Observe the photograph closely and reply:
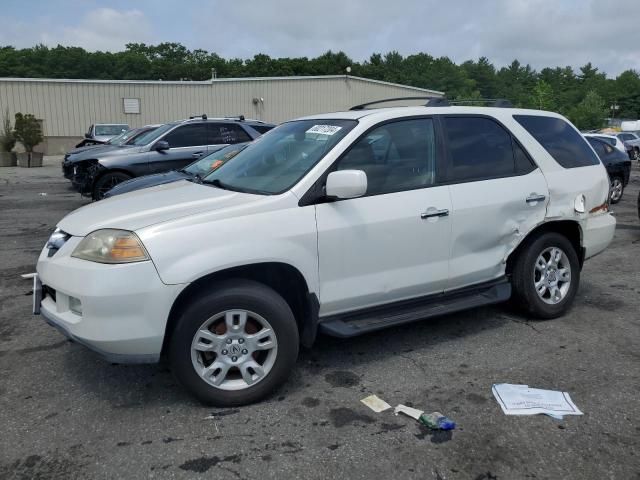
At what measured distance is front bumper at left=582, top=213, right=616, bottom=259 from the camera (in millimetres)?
4945

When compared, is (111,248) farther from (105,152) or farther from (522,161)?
(105,152)

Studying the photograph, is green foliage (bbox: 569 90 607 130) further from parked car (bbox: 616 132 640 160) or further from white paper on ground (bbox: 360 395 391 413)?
white paper on ground (bbox: 360 395 391 413)

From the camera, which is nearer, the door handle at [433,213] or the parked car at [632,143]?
the door handle at [433,213]

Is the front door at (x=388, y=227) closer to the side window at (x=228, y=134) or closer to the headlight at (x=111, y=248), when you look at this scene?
the headlight at (x=111, y=248)

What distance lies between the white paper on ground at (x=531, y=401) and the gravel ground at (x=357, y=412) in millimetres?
69

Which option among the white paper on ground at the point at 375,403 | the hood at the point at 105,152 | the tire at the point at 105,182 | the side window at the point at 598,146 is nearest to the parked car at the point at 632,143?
the side window at the point at 598,146

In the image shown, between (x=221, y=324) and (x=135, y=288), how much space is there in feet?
1.81

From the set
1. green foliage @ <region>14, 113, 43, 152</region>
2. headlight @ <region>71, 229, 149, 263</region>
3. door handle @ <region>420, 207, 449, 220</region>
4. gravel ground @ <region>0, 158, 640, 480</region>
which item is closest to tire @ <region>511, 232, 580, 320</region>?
gravel ground @ <region>0, 158, 640, 480</region>

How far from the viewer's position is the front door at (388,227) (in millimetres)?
3666

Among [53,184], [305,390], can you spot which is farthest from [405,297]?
[53,184]

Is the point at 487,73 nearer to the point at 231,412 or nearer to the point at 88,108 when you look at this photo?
the point at 88,108

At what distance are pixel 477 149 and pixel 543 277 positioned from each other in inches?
50.1

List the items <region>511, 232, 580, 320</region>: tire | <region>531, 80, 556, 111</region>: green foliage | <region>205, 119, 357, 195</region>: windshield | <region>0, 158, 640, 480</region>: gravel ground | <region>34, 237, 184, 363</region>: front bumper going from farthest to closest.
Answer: <region>531, 80, 556, 111</region>: green foliage < <region>511, 232, 580, 320</region>: tire < <region>205, 119, 357, 195</region>: windshield < <region>34, 237, 184, 363</region>: front bumper < <region>0, 158, 640, 480</region>: gravel ground

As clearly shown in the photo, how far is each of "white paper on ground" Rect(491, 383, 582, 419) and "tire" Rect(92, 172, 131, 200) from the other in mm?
8796
